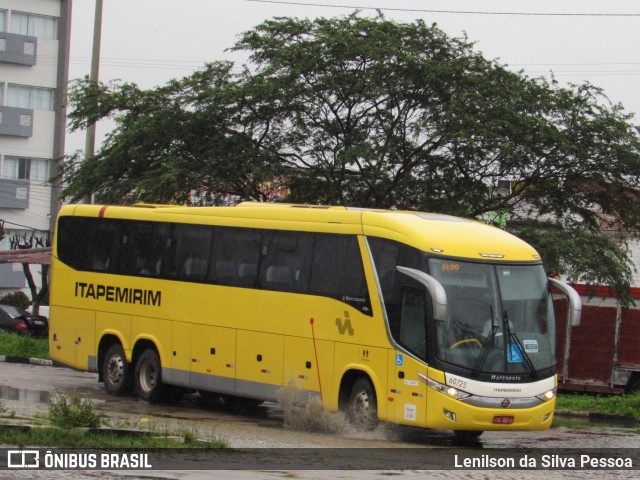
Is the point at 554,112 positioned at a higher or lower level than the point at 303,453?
higher

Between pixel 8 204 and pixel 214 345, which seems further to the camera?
pixel 8 204

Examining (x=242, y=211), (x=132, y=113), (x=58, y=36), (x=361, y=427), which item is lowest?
(x=361, y=427)

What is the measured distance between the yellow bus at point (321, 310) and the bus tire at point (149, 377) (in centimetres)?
3

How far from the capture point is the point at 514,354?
15625mm

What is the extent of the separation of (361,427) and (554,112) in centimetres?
1446

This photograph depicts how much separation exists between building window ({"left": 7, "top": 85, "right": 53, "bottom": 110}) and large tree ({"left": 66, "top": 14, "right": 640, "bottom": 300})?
2685 centimetres

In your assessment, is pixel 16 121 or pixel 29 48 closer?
pixel 16 121

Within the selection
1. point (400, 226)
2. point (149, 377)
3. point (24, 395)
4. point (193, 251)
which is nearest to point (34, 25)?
point (149, 377)

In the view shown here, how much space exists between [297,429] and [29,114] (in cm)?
4143

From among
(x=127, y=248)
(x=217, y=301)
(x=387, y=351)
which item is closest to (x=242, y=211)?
(x=217, y=301)

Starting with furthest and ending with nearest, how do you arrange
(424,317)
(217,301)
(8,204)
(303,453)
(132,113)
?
(8,204) < (132,113) < (217,301) < (424,317) < (303,453)

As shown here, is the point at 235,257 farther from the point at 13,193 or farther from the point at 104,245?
the point at 13,193

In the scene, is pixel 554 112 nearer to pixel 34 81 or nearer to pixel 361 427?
pixel 361 427

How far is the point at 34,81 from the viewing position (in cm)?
5588
